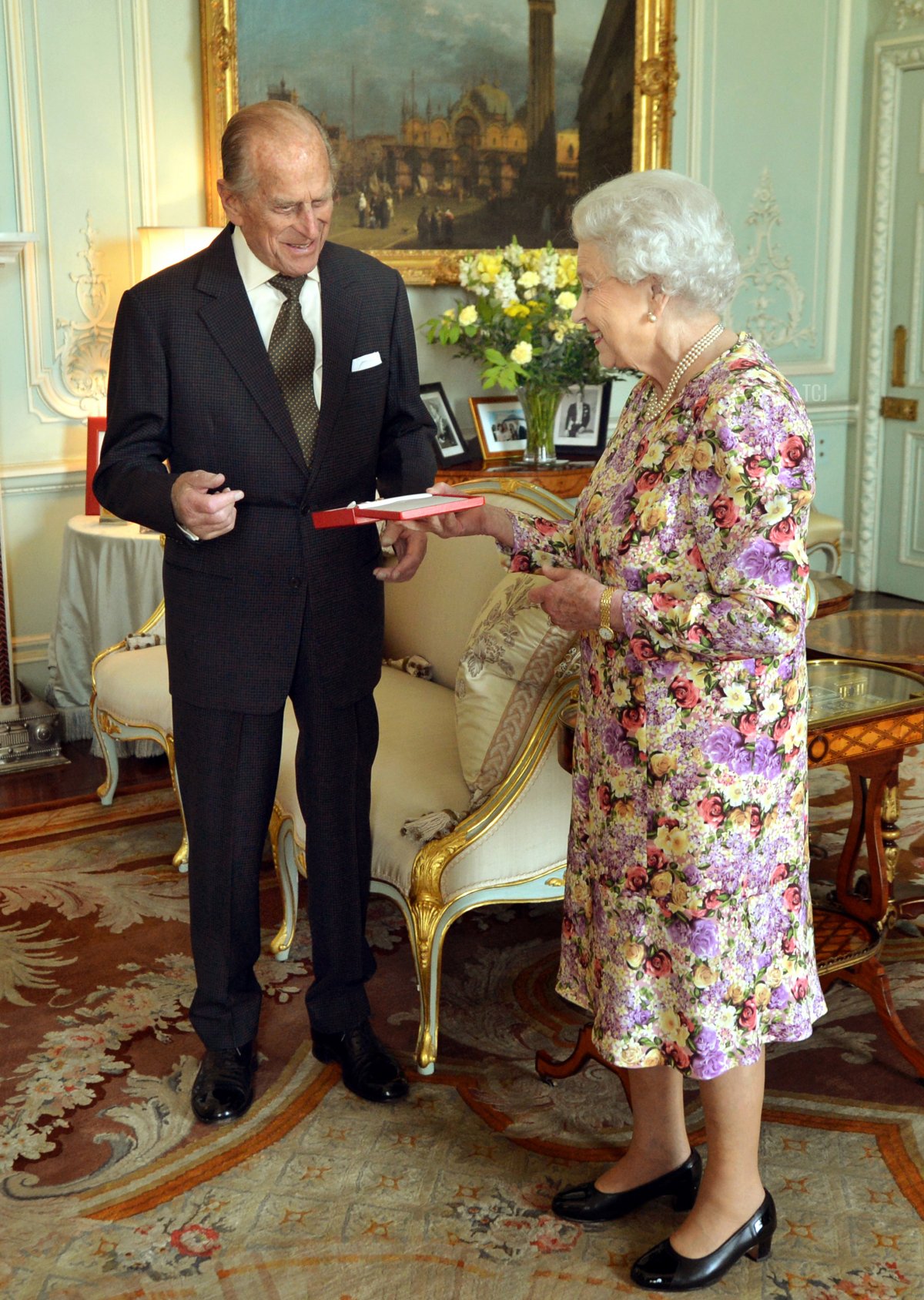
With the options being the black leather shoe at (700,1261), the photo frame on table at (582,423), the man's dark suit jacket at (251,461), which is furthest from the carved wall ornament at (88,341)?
the black leather shoe at (700,1261)

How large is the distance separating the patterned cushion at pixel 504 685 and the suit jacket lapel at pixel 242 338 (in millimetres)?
666

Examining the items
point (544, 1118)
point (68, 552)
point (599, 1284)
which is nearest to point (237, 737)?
point (544, 1118)

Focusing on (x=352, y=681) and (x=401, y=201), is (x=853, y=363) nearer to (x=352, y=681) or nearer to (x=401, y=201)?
(x=401, y=201)

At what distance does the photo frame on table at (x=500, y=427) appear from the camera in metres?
5.56

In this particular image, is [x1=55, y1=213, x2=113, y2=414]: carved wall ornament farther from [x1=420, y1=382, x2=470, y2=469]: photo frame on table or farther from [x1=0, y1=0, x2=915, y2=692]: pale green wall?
[x1=420, y1=382, x2=470, y2=469]: photo frame on table

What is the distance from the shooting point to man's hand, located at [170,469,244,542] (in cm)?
218

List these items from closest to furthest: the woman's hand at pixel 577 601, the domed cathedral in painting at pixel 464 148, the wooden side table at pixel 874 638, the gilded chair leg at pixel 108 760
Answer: the woman's hand at pixel 577 601 < the wooden side table at pixel 874 638 < the gilded chair leg at pixel 108 760 < the domed cathedral in painting at pixel 464 148

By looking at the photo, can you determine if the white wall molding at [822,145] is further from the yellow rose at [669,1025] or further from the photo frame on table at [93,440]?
the yellow rose at [669,1025]

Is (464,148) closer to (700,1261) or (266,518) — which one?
(266,518)

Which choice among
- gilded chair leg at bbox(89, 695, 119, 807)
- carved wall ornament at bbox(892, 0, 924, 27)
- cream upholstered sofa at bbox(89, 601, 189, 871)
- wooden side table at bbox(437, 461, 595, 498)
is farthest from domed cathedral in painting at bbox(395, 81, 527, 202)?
gilded chair leg at bbox(89, 695, 119, 807)

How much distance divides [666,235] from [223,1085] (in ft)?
5.99

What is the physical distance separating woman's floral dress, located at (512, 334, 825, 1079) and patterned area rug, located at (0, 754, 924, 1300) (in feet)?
1.52

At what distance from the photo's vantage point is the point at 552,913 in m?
3.59

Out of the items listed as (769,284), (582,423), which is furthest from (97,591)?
(769,284)
